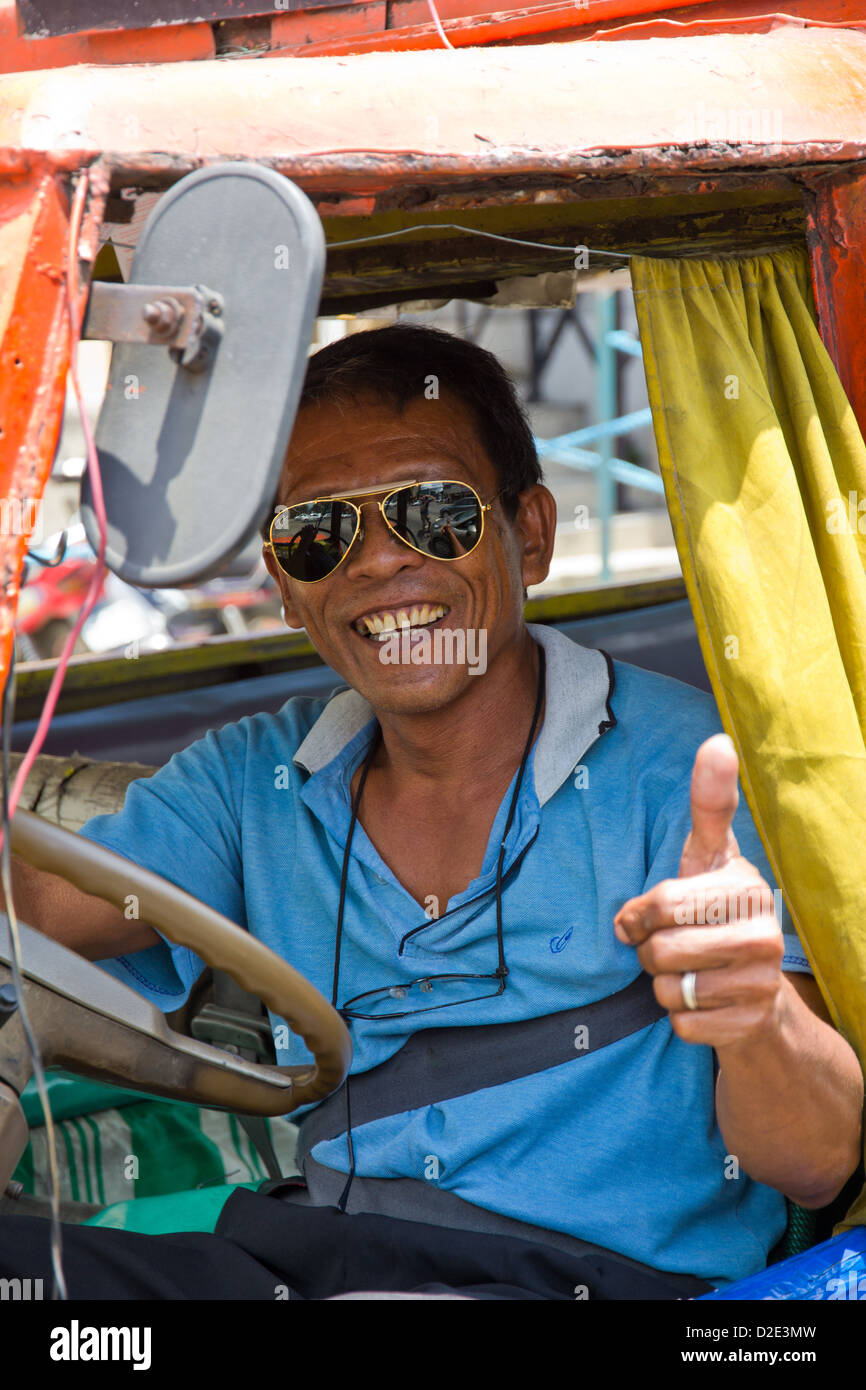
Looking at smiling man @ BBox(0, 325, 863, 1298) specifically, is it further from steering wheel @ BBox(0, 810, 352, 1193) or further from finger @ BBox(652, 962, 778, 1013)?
steering wheel @ BBox(0, 810, 352, 1193)


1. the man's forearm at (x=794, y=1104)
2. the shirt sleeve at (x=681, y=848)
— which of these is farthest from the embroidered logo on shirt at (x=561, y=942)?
the man's forearm at (x=794, y=1104)

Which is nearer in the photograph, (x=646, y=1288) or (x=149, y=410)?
(x=149, y=410)

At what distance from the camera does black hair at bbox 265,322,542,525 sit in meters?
1.96

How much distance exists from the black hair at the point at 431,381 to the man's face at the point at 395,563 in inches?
0.9

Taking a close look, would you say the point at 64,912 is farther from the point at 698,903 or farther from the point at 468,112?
the point at 468,112

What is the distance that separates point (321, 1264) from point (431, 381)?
1.25 meters

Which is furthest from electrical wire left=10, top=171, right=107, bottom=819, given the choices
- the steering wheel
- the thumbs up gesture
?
the thumbs up gesture

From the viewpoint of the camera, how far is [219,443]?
104 centimetres

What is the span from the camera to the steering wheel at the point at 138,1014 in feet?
4.23

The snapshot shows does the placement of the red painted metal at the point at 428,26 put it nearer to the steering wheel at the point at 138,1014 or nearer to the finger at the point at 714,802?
the finger at the point at 714,802

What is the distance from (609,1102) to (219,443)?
1.04 metres
